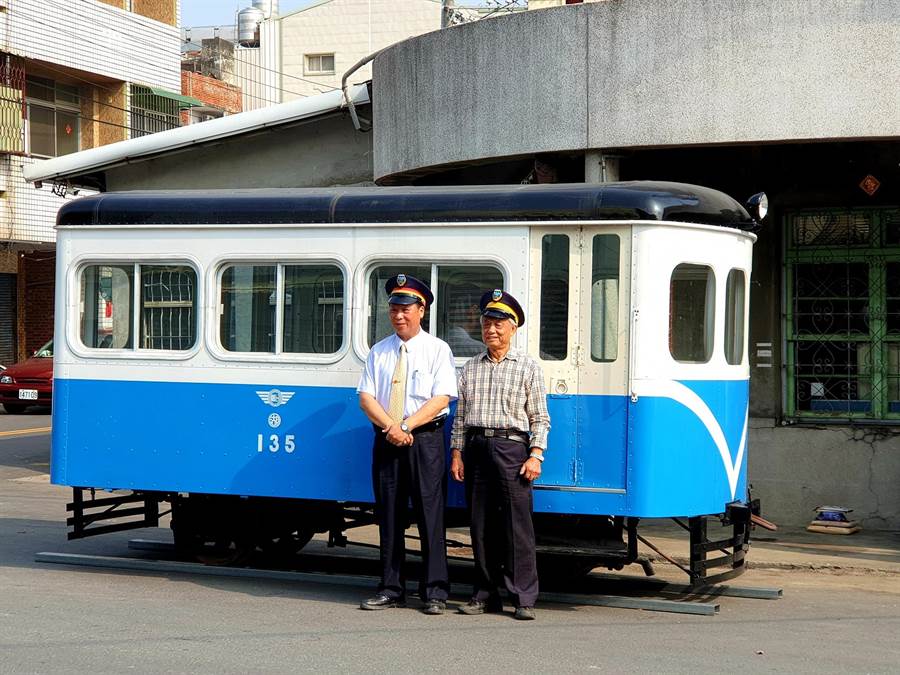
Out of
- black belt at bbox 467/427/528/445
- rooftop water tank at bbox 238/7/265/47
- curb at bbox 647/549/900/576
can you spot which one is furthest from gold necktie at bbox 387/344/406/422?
rooftop water tank at bbox 238/7/265/47

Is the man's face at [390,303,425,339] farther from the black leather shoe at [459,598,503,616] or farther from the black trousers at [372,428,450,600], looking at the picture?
the black leather shoe at [459,598,503,616]

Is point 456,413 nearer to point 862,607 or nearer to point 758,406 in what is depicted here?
point 862,607

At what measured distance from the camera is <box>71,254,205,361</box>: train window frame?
9289 millimetres

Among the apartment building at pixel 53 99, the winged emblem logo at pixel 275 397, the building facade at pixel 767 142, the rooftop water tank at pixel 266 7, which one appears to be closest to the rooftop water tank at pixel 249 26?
the rooftop water tank at pixel 266 7

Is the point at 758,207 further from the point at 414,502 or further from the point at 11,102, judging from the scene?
the point at 11,102

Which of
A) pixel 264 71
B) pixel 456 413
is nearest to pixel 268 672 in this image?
pixel 456 413

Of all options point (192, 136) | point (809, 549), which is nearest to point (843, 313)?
point (809, 549)

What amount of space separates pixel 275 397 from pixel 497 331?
180cm

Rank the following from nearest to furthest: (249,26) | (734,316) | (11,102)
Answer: (734,316) < (11,102) < (249,26)

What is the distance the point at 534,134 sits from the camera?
11.6 meters

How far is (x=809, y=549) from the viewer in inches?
437

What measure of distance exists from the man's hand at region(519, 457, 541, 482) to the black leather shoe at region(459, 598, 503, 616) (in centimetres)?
85

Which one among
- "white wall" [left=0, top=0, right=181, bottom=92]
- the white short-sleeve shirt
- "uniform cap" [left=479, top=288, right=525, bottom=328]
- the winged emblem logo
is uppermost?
"white wall" [left=0, top=0, right=181, bottom=92]

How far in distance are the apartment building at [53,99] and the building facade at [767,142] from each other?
1917 centimetres
